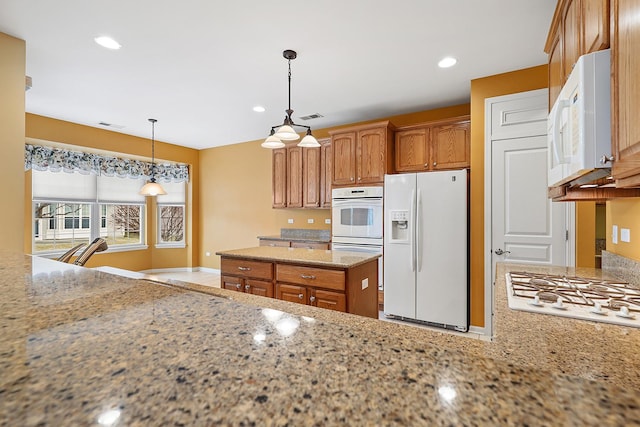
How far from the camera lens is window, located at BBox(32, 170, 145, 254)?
484 centimetres

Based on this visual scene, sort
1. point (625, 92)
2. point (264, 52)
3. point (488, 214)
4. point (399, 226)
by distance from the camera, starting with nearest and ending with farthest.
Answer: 1. point (625, 92)
2. point (264, 52)
3. point (488, 214)
4. point (399, 226)

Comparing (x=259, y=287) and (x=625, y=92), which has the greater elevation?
(x=625, y=92)

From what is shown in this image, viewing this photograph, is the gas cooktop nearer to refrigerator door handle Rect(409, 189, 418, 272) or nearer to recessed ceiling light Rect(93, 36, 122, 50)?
refrigerator door handle Rect(409, 189, 418, 272)

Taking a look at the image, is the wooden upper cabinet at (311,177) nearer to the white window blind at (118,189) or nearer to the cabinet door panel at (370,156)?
the cabinet door panel at (370,156)

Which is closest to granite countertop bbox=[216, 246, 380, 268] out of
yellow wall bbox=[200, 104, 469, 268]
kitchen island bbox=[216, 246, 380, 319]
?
kitchen island bbox=[216, 246, 380, 319]

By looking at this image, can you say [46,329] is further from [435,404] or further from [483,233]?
[483,233]

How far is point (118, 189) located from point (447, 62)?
5816 millimetres

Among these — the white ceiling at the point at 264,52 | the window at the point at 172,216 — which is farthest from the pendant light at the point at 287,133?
the window at the point at 172,216

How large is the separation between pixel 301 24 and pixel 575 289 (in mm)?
2384

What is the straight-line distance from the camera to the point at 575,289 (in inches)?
60.2

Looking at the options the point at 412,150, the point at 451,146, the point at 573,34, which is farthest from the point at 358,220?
the point at 573,34

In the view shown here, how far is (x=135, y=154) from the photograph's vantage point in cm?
545

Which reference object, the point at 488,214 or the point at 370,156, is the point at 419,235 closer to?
the point at 488,214

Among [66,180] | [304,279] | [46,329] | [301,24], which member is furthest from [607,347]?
[66,180]
